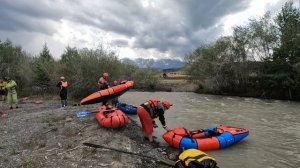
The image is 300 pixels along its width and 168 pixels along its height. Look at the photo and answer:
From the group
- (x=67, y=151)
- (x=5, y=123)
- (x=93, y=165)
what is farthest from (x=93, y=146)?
(x=5, y=123)

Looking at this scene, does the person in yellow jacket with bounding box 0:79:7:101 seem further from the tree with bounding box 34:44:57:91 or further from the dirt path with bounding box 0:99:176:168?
the dirt path with bounding box 0:99:176:168

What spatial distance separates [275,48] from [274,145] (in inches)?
952

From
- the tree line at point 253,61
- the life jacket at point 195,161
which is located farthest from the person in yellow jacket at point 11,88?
the tree line at point 253,61

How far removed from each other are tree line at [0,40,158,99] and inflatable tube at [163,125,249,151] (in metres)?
17.4

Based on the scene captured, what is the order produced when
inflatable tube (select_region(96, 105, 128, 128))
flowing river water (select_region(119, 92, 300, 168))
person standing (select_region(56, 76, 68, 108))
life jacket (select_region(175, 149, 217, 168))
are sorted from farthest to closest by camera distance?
person standing (select_region(56, 76, 68, 108)), inflatable tube (select_region(96, 105, 128, 128)), flowing river water (select_region(119, 92, 300, 168)), life jacket (select_region(175, 149, 217, 168))

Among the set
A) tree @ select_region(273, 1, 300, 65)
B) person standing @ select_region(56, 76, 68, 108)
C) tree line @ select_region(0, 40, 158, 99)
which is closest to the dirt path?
person standing @ select_region(56, 76, 68, 108)

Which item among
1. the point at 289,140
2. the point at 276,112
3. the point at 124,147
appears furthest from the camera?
the point at 276,112

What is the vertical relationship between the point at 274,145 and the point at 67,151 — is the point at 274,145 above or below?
below

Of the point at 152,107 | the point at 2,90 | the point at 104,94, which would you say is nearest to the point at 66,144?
the point at 152,107

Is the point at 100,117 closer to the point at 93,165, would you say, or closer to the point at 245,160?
the point at 93,165

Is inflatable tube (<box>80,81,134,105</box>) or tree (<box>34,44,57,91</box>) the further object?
tree (<box>34,44,57,91</box>)

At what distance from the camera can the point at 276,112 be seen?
74.2 ft

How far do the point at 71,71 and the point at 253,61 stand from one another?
20.6m

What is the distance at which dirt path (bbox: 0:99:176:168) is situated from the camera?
29.0 feet
